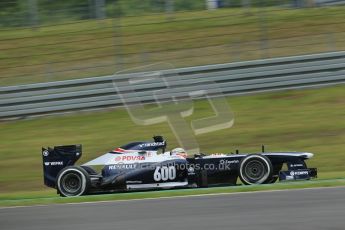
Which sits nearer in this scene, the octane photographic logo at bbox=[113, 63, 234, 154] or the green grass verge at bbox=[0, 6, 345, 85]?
the octane photographic logo at bbox=[113, 63, 234, 154]

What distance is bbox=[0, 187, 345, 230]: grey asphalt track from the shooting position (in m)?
6.94

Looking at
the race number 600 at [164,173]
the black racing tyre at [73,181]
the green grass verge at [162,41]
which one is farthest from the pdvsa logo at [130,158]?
the green grass verge at [162,41]

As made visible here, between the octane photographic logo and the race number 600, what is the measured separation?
4816mm

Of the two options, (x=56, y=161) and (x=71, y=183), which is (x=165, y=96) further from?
(x=71, y=183)

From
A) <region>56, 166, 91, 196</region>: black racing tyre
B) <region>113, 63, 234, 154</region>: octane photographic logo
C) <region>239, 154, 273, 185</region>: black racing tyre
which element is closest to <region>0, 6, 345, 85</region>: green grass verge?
<region>113, 63, 234, 154</region>: octane photographic logo

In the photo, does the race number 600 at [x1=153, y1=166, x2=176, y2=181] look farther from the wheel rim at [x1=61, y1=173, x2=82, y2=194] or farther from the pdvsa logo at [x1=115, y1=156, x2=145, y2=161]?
the wheel rim at [x1=61, y1=173, x2=82, y2=194]

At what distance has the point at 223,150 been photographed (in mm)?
13898

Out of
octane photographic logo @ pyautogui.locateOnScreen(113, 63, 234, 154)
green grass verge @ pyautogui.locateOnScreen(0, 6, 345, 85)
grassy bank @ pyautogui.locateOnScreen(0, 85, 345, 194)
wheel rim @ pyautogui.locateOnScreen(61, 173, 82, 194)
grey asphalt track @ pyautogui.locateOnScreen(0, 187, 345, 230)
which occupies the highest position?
green grass verge @ pyautogui.locateOnScreen(0, 6, 345, 85)

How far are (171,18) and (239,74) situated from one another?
11.2ft

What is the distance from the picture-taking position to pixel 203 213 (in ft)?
25.1

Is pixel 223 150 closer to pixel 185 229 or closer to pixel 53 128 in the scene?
pixel 53 128

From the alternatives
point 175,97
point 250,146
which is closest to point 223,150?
point 250,146

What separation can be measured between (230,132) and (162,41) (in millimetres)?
5041

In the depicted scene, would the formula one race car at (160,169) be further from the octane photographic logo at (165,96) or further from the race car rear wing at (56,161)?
the octane photographic logo at (165,96)
